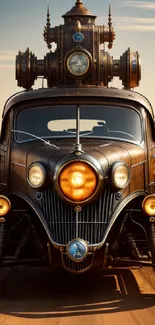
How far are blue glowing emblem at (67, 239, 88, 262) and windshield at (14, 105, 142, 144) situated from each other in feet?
7.04

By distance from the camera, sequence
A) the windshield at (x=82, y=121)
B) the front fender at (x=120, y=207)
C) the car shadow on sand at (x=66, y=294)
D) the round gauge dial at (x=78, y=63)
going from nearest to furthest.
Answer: the car shadow on sand at (x=66, y=294) → the front fender at (x=120, y=207) → the windshield at (x=82, y=121) → the round gauge dial at (x=78, y=63)

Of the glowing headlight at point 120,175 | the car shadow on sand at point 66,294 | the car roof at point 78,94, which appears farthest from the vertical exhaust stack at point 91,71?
the glowing headlight at point 120,175

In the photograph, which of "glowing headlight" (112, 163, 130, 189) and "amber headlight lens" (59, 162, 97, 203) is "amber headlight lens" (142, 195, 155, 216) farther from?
"amber headlight lens" (59, 162, 97, 203)

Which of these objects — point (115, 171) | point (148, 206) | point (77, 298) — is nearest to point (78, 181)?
point (115, 171)

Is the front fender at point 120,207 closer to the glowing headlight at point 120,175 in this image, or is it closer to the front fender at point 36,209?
the glowing headlight at point 120,175

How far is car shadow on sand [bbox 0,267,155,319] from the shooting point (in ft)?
28.7

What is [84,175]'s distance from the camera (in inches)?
350

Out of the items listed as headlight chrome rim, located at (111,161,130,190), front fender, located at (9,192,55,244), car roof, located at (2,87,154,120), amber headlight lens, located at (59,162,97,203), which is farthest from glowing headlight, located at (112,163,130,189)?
car roof, located at (2,87,154,120)

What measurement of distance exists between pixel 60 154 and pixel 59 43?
7397mm

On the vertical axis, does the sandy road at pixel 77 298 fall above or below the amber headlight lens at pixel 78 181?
below

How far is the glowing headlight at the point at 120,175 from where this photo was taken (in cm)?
928

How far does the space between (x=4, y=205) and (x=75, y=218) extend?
924 mm

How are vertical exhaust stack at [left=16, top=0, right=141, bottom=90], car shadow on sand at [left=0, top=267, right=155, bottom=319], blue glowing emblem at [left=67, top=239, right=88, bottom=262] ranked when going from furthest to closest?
vertical exhaust stack at [left=16, top=0, right=141, bottom=90] < blue glowing emblem at [left=67, top=239, right=88, bottom=262] < car shadow on sand at [left=0, top=267, right=155, bottom=319]

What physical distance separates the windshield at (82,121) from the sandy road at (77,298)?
195 cm
